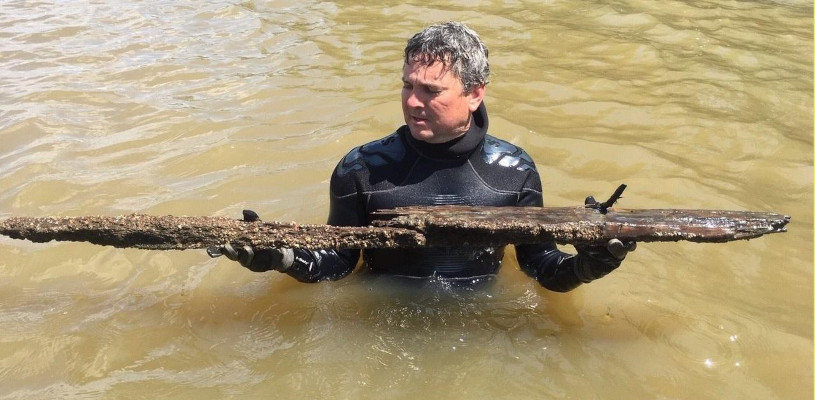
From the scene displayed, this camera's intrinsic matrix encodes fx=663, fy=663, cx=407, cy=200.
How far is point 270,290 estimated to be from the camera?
4.16 meters

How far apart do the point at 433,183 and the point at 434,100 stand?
1.69ft

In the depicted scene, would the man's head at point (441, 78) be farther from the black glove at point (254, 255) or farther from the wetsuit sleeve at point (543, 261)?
the black glove at point (254, 255)

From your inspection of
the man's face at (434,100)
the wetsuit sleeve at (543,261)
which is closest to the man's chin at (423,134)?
the man's face at (434,100)

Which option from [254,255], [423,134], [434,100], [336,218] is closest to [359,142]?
[336,218]

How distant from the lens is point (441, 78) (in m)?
3.37

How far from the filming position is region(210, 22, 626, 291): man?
3398 millimetres

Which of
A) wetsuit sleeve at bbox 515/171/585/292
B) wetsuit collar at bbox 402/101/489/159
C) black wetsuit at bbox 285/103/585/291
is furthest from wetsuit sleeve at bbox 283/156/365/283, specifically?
wetsuit sleeve at bbox 515/171/585/292

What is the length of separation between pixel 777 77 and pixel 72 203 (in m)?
7.00

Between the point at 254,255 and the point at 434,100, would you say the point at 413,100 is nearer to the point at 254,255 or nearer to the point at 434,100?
the point at 434,100

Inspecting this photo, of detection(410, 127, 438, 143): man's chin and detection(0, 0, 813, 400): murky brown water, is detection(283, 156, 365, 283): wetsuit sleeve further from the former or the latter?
detection(410, 127, 438, 143): man's chin

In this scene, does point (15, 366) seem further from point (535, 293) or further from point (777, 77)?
point (777, 77)

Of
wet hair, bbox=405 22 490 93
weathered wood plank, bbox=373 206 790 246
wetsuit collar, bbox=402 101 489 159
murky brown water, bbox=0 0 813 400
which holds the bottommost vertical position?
murky brown water, bbox=0 0 813 400

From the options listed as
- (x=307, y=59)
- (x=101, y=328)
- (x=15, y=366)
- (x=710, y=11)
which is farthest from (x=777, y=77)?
(x=15, y=366)

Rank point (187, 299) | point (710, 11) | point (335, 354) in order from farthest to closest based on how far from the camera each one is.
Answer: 1. point (710, 11)
2. point (187, 299)
3. point (335, 354)
